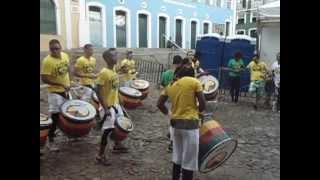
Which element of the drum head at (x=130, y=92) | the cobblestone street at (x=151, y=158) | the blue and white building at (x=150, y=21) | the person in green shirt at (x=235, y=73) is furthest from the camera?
the blue and white building at (x=150, y=21)

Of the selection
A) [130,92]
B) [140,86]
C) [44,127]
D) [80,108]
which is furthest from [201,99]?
[140,86]

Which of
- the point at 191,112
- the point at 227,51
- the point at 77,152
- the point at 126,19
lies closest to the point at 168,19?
the point at 126,19

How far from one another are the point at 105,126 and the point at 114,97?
38 centimetres

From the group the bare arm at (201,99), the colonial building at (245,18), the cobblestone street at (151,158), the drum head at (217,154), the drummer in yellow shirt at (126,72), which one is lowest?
the cobblestone street at (151,158)

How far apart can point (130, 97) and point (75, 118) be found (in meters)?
2.74

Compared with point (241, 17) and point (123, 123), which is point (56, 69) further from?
point (241, 17)

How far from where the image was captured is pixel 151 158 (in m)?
5.30

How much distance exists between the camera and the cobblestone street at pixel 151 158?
4.70m

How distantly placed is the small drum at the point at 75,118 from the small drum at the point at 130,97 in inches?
89.8

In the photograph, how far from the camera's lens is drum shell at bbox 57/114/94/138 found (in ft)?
16.8

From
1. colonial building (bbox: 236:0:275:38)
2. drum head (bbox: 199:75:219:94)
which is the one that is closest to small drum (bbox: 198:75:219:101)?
drum head (bbox: 199:75:219:94)

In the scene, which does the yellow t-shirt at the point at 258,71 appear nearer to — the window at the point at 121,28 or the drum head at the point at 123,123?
the drum head at the point at 123,123

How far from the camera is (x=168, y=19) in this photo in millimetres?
18938

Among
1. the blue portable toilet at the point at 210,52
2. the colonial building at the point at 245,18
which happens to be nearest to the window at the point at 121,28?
the colonial building at the point at 245,18
